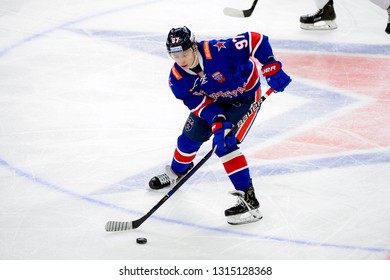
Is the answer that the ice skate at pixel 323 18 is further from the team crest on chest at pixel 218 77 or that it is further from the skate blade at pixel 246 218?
the skate blade at pixel 246 218

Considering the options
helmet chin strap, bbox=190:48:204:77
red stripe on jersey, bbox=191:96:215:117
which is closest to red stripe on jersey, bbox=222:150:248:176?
red stripe on jersey, bbox=191:96:215:117

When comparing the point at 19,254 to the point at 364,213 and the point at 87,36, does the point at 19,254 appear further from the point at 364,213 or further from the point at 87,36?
the point at 87,36

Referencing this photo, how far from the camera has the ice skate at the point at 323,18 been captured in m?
6.39

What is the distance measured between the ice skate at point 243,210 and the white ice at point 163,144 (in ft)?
0.15

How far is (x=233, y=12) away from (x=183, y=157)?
2.52 meters

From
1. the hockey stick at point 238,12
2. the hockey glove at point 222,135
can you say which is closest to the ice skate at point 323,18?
the hockey stick at point 238,12

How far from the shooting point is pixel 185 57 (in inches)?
149

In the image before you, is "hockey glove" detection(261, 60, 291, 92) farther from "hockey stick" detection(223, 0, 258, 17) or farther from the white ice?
"hockey stick" detection(223, 0, 258, 17)

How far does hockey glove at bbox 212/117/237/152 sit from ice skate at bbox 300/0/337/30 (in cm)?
275

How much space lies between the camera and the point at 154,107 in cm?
520

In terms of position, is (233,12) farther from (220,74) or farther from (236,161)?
(236,161)

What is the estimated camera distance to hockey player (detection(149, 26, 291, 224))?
3.83m

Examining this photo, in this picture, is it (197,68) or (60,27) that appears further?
(60,27)

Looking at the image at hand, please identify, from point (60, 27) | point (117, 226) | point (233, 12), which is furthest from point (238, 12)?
point (117, 226)
